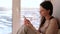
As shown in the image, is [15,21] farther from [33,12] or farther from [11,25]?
[33,12]

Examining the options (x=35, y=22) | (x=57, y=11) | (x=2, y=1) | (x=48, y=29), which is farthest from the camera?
(x=35, y=22)

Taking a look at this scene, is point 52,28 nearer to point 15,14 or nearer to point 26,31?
point 26,31

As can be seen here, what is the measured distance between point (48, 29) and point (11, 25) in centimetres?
97

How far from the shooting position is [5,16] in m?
2.52

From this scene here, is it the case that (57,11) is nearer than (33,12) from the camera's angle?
Yes

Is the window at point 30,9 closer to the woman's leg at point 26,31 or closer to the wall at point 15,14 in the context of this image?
the wall at point 15,14

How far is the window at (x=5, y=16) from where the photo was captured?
2.50 m

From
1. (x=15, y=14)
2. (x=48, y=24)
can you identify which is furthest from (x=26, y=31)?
(x=15, y=14)

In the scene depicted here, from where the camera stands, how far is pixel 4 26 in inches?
101

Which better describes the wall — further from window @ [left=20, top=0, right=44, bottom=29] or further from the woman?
the woman

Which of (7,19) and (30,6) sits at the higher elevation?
(30,6)

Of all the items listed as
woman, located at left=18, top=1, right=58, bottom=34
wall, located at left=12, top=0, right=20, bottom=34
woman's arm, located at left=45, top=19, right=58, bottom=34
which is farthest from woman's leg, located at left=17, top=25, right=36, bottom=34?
wall, located at left=12, top=0, right=20, bottom=34

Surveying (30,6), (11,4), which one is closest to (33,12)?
(30,6)

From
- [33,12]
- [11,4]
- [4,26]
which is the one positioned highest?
[11,4]
